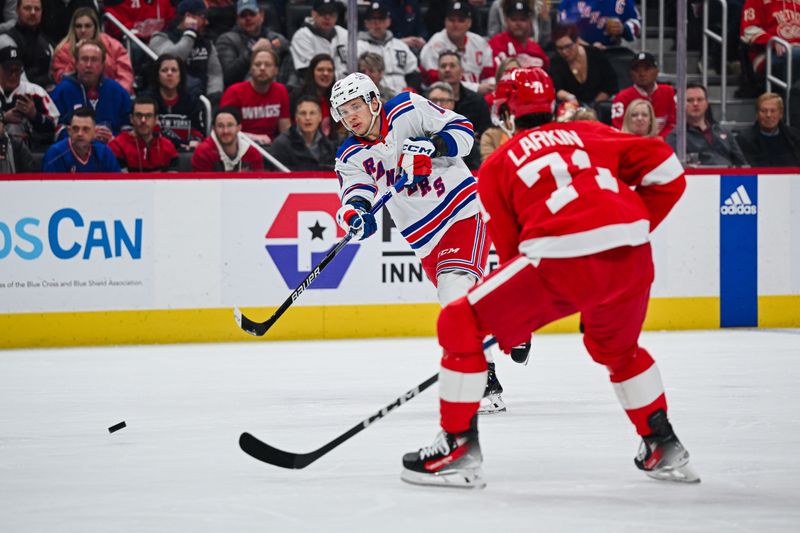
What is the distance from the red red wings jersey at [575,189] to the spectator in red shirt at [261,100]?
4694 mm

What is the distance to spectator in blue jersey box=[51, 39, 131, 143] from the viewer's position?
284 inches

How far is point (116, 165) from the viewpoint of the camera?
270 inches

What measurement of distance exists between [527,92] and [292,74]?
5.09 meters

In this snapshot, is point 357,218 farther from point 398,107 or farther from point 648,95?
point 648,95

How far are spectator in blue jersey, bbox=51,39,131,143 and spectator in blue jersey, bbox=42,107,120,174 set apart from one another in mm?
360

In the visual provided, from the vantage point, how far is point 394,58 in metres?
8.08

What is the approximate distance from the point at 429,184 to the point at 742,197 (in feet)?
11.6

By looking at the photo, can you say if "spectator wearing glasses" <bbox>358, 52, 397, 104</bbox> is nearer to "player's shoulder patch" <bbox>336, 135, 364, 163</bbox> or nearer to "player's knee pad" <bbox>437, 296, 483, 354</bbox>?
"player's shoulder patch" <bbox>336, 135, 364, 163</bbox>

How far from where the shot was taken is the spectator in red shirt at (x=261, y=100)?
7547 mm

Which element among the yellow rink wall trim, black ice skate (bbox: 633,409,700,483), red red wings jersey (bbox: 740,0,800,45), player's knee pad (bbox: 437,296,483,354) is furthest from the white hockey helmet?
red red wings jersey (bbox: 740,0,800,45)

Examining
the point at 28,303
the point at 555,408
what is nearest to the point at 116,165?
the point at 28,303

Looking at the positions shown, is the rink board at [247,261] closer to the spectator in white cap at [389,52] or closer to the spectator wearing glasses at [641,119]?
the spectator wearing glasses at [641,119]

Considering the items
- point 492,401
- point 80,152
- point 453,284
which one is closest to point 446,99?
point 80,152

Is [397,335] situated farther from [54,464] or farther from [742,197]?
[54,464]
